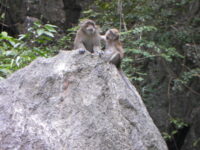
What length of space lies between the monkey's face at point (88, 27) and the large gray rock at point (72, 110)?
1.40 meters

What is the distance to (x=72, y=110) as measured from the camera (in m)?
3.69

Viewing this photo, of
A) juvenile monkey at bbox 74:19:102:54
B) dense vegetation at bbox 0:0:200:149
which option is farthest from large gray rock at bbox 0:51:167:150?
dense vegetation at bbox 0:0:200:149

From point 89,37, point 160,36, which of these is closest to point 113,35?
point 89,37

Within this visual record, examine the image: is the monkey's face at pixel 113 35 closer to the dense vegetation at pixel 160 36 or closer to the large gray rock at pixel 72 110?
the dense vegetation at pixel 160 36

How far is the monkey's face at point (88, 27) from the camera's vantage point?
224 inches

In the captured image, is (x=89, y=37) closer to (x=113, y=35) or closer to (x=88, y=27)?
(x=88, y=27)

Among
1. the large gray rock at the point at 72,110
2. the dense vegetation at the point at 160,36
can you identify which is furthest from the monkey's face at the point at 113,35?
the large gray rock at the point at 72,110

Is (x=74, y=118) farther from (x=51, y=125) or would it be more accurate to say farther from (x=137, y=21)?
(x=137, y=21)

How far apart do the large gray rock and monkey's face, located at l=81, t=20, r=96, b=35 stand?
4.59 feet

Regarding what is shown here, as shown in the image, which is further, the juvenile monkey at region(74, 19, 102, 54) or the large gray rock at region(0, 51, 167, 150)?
the juvenile monkey at region(74, 19, 102, 54)

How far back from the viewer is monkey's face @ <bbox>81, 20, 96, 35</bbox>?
5.69 m

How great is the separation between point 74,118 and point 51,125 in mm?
254

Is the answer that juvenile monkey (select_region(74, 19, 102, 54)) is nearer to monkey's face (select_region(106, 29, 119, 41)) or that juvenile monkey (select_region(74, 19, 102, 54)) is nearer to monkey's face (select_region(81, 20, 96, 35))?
monkey's face (select_region(81, 20, 96, 35))

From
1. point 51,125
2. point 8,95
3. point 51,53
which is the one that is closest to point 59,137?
point 51,125
